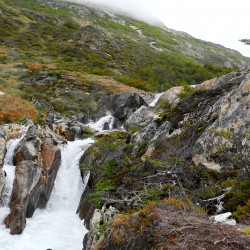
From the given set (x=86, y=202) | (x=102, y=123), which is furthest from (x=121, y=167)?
(x=102, y=123)

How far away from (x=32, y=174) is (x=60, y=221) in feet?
11.2

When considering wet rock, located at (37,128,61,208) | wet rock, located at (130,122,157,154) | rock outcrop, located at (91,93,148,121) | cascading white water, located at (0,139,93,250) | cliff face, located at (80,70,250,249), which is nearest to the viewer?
cliff face, located at (80,70,250,249)

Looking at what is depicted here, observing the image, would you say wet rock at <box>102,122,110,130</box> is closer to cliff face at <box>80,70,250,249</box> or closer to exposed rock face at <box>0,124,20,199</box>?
exposed rock face at <box>0,124,20,199</box>

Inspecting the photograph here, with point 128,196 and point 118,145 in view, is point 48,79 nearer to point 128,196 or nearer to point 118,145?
point 118,145

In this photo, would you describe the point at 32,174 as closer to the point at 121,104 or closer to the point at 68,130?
the point at 68,130

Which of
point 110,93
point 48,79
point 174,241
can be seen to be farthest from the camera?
point 48,79

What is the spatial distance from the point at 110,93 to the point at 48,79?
1215cm

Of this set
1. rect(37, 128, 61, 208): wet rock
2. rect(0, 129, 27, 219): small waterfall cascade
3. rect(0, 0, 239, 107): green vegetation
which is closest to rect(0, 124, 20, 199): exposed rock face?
rect(0, 129, 27, 219): small waterfall cascade

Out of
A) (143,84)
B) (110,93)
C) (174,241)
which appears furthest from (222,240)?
(143,84)

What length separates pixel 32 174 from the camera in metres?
14.0

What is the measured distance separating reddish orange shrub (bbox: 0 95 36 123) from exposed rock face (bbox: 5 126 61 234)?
7314 mm

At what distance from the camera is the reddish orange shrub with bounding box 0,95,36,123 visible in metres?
22.6

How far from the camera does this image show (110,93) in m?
36.8

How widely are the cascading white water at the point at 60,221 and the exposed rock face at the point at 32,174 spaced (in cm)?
52
